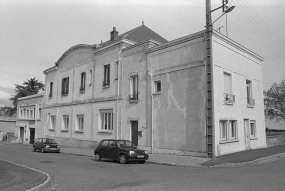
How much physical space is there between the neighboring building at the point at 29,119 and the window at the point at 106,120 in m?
14.1

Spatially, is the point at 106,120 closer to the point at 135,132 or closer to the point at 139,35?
the point at 135,132

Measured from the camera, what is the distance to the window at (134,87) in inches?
802

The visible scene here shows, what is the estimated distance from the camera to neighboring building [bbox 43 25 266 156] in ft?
53.1

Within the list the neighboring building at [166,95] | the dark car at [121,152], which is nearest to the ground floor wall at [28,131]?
the neighboring building at [166,95]

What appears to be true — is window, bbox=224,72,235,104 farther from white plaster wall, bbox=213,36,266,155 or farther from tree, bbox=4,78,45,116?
tree, bbox=4,78,45,116

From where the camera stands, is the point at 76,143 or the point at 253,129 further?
the point at 76,143

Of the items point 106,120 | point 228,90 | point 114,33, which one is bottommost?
point 106,120

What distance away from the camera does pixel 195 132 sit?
51.9 feet

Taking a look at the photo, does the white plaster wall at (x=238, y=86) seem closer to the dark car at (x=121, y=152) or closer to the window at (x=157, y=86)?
the window at (x=157, y=86)

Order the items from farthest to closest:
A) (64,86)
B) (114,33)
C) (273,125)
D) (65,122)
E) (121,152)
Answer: (273,125), (64,86), (65,122), (114,33), (121,152)

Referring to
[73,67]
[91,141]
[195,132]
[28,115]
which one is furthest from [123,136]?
[28,115]

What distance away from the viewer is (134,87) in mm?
20812

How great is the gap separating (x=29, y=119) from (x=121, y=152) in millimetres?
28270

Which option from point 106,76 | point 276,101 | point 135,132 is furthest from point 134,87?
point 276,101
